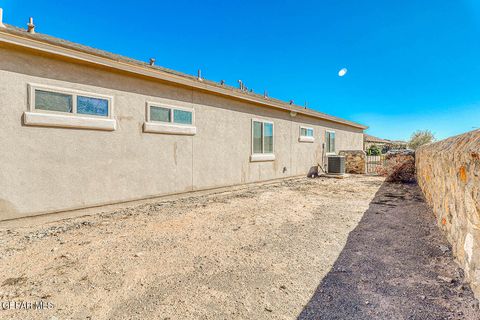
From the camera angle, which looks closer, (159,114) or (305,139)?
(159,114)

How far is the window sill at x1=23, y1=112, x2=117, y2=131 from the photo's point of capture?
13.7 feet

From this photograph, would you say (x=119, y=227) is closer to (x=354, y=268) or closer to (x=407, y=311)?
(x=354, y=268)

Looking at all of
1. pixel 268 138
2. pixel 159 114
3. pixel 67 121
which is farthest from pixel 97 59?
pixel 268 138

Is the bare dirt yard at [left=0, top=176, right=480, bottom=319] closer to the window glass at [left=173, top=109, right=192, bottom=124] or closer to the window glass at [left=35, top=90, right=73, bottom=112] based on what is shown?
the window glass at [left=35, top=90, right=73, bottom=112]

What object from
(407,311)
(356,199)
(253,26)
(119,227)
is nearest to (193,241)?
(119,227)

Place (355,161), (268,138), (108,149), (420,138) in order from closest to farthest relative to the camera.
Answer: (108,149), (268,138), (355,161), (420,138)

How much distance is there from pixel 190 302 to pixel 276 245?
1651 mm

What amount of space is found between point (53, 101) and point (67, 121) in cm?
45

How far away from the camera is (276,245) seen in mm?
3365

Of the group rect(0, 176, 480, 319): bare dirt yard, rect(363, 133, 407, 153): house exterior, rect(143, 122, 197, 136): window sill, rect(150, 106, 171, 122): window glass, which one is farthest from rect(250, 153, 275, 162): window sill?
rect(363, 133, 407, 153): house exterior

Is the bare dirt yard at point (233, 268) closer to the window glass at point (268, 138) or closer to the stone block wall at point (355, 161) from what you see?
the window glass at point (268, 138)

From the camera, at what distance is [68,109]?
4629mm

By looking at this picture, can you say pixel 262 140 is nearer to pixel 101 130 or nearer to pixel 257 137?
pixel 257 137

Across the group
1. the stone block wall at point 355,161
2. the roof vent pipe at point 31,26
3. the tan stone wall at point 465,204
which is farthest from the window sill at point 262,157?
the roof vent pipe at point 31,26
